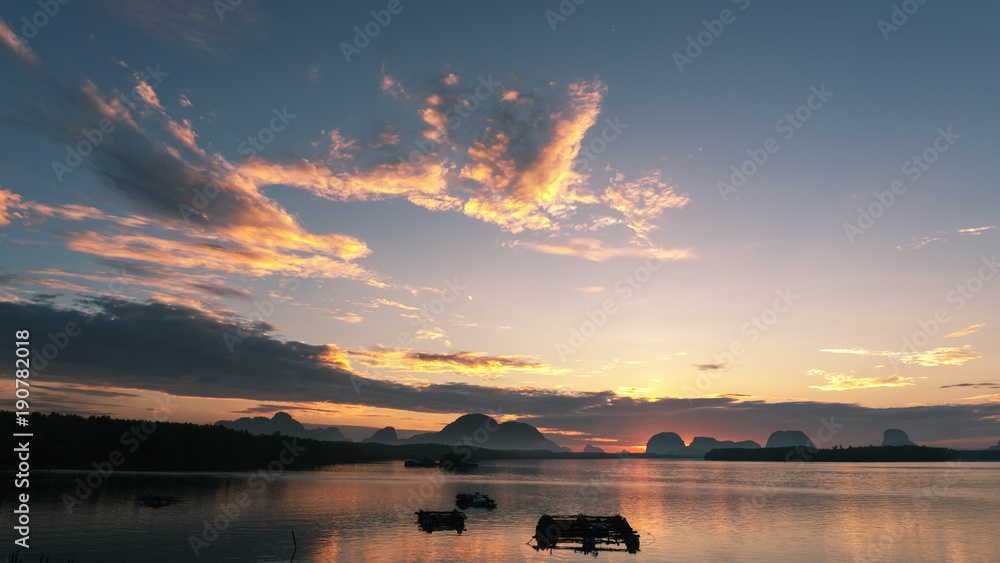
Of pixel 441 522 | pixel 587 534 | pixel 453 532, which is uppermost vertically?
pixel 441 522

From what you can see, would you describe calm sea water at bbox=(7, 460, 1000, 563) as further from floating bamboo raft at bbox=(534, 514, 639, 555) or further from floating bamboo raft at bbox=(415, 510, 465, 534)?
floating bamboo raft at bbox=(534, 514, 639, 555)

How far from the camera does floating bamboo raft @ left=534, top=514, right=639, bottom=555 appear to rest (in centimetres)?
6375

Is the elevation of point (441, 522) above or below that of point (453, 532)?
above

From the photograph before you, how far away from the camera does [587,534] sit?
2643 inches

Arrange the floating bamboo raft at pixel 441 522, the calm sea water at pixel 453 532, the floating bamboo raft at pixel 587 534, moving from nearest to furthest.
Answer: the calm sea water at pixel 453 532 → the floating bamboo raft at pixel 587 534 → the floating bamboo raft at pixel 441 522

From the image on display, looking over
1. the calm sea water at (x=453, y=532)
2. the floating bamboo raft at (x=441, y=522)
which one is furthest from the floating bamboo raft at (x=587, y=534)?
the floating bamboo raft at (x=441, y=522)

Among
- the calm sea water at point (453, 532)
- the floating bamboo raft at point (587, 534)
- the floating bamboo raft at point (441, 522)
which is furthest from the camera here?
the floating bamboo raft at point (441, 522)

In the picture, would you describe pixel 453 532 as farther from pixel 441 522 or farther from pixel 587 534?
pixel 587 534

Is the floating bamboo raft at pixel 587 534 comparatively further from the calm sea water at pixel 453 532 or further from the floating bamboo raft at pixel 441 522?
the floating bamboo raft at pixel 441 522

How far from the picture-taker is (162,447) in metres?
194

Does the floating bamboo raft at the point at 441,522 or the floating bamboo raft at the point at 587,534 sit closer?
the floating bamboo raft at the point at 587,534

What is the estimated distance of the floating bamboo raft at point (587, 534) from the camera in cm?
6375

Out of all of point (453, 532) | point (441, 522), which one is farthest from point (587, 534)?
point (441, 522)

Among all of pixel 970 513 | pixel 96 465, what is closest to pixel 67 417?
pixel 96 465
